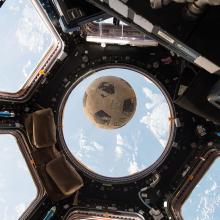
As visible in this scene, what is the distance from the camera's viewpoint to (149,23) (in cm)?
1338

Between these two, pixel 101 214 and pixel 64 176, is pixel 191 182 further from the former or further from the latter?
pixel 64 176

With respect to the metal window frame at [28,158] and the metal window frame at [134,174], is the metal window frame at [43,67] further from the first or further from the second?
the metal window frame at [28,158]

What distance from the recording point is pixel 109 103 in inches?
765

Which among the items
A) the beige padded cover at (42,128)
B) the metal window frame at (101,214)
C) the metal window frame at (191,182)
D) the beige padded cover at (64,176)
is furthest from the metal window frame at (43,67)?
the metal window frame at (191,182)

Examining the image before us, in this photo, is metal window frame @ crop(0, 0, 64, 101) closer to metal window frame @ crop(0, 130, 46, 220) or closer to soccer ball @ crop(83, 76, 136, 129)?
metal window frame @ crop(0, 130, 46, 220)

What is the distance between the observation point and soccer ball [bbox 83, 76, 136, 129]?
19.5m

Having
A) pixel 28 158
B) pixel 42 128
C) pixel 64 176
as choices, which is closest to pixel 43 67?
pixel 42 128

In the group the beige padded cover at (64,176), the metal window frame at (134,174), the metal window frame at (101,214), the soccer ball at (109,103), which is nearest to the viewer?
the soccer ball at (109,103)

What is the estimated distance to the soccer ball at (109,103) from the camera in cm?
1945

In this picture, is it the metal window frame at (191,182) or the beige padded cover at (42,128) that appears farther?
the metal window frame at (191,182)

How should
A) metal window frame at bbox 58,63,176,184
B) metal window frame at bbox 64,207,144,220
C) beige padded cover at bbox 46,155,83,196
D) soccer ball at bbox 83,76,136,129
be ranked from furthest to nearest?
1. metal window frame at bbox 58,63,176,184
2. metal window frame at bbox 64,207,144,220
3. beige padded cover at bbox 46,155,83,196
4. soccer ball at bbox 83,76,136,129

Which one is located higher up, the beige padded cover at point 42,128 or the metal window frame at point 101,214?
the beige padded cover at point 42,128

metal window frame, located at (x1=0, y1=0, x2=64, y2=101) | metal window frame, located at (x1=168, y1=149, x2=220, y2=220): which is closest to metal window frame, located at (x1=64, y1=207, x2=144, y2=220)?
metal window frame, located at (x1=168, y1=149, x2=220, y2=220)

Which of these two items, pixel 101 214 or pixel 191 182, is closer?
pixel 191 182
